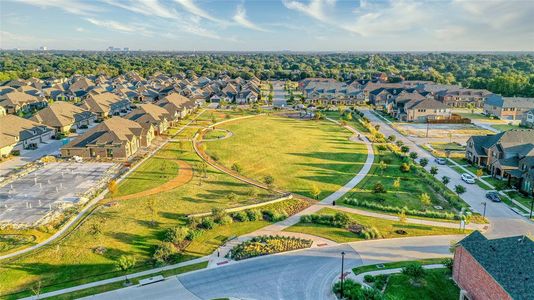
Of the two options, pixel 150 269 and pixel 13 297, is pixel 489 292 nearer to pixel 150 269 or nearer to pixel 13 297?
pixel 150 269

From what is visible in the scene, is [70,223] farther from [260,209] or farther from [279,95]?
[279,95]

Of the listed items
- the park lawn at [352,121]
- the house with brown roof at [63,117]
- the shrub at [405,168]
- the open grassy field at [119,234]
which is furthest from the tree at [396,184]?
the house with brown roof at [63,117]

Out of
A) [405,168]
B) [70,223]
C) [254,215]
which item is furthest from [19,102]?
[405,168]

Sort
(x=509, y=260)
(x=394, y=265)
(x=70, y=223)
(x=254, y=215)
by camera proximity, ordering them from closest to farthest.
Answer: (x=509, y=260)
(x=394, y=265)
(x=70, y=223)
(x=254, y=215)

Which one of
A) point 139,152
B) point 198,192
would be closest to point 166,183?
point 198,192

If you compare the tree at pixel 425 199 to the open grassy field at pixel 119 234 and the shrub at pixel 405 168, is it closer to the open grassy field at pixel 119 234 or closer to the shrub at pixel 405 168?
the shrub at pixel 405 168

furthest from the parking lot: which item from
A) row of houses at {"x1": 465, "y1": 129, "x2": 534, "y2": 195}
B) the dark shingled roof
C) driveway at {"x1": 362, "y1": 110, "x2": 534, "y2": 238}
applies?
row of houses at {"x1": 465, "y1": 129, "x2": 534, "y2": 195}

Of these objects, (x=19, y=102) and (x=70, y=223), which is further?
(x=19, y=102)
